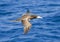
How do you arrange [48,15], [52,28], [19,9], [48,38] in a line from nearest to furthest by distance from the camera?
[48,38] → [52,28] → [48,15] → [19,9]

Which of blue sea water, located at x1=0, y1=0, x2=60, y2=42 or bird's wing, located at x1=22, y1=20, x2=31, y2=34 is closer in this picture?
bird's wing, located at x1=22, y1=20, x2=31, y2=34

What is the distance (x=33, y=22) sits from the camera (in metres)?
13.7

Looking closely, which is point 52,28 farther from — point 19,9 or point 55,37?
point 19,9

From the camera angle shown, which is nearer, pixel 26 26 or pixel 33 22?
pixel 26 26

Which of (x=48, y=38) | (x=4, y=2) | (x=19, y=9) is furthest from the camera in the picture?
(x=4, y=2)

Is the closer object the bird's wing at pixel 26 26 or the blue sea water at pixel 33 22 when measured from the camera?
the bird's wing at pixel 26 26

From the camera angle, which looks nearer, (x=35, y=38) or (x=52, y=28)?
(x=35, y=38)

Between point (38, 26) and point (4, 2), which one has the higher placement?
point (4, 2)

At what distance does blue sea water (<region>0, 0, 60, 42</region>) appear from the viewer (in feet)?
40.0

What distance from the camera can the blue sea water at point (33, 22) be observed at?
12203 millimetres

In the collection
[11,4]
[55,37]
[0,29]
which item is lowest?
[55,37]

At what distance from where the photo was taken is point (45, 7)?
15961mm

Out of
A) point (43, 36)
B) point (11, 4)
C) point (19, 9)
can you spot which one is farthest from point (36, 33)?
point (11, 4)

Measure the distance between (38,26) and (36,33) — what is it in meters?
0.67
